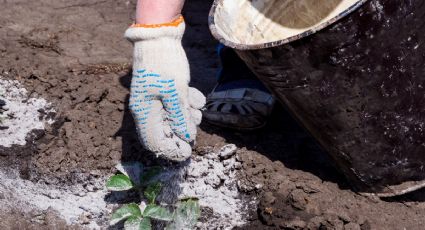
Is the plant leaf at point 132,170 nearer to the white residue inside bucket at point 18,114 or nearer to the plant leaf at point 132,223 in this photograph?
the plant leaf at point 132,223

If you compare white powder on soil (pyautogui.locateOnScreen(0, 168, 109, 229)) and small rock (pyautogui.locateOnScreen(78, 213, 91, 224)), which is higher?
white powder on soil (pyautogui.locateOnScreen(0, 168, 109, 229))

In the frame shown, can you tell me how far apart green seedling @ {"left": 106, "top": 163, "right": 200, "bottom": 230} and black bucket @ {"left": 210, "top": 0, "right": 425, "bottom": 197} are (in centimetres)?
46

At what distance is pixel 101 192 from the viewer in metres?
2.33

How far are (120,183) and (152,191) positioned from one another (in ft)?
0.35

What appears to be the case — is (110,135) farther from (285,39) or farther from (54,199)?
(285,39)

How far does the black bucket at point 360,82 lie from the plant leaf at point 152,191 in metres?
0.49

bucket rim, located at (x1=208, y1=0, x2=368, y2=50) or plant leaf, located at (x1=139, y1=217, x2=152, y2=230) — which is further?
plant leaf, located at (x1=139, y1=217, x2=152, y2=230)

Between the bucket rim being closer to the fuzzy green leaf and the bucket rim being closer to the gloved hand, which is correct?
the gloved hand

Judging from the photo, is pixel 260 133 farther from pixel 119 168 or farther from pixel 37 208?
pixel 37 208

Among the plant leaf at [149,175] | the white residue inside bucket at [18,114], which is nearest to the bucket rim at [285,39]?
the plant leaf at [149,175]

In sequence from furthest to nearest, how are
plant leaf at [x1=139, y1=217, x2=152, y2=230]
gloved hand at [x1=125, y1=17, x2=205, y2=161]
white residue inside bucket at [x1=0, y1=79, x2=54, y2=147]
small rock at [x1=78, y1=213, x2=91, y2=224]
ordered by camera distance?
white residue inside bucket at [x1=0, y1=79, x2=54, y2=147] < small rock at [x1=78, y1=213, x2=91, y2=224] < plant leaf at [x1=139, y1=217, x2=152, y2=230] < gloved hand at [x1=125, y1=17, x2=205, y2=161]

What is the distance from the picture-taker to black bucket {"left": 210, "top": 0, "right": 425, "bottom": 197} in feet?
5.71

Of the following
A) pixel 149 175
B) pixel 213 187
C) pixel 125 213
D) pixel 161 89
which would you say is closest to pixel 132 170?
pixel 149 175

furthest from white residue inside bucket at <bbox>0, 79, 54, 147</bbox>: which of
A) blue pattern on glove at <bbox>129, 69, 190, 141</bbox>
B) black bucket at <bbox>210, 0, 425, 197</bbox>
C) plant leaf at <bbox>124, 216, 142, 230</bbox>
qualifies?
black bucket at <bbox>210, 0, 425, 197</bbox>
